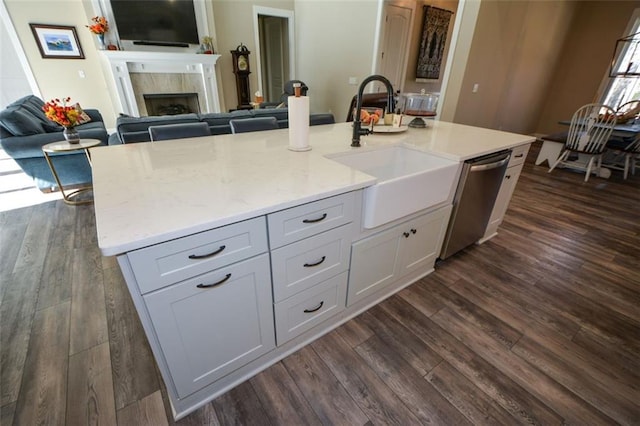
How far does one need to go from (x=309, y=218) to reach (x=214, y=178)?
0.44m

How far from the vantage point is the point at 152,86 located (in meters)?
Result: 5.05

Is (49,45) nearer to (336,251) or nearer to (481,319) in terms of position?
(336,251)

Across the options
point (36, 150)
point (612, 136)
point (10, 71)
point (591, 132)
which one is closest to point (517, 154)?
point (591, 132)

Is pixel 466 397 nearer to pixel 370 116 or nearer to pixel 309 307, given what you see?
pixel 309 307

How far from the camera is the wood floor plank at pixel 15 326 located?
1259 millimetres

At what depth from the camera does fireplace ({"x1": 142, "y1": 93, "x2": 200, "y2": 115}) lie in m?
5.20

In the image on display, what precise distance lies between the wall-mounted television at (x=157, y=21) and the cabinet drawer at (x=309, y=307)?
218 inches

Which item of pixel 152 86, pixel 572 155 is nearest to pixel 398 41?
pixel 572 155

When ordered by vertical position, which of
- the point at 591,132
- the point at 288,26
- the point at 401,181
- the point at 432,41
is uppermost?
the point at 288,26

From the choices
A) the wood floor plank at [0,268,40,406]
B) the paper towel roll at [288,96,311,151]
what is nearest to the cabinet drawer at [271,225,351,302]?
the paper towel roll at [288,96,311,151]

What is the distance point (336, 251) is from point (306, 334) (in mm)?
516

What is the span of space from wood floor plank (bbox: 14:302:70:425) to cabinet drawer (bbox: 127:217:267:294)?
2.99ft

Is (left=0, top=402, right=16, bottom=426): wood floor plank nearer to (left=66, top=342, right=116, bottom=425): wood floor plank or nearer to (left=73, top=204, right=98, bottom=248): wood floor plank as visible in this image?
(left=66, top=342, right=116, bottom=425): wood floor plank

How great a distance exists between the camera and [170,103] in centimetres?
544
